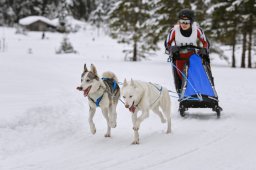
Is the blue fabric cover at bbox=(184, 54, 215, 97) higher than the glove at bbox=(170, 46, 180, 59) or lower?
lower

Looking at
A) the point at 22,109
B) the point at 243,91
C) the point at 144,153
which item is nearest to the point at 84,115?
the point at 22,109

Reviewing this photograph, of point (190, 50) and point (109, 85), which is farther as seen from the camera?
point (190, 50)

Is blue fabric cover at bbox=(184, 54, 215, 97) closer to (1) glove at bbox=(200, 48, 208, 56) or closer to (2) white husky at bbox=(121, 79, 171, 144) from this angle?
(1) glove at bbox=(200, 48, 208, 56)

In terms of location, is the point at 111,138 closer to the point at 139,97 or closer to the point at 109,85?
the point at 109,85

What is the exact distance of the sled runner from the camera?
8.66 metres

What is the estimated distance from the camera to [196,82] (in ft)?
29.1

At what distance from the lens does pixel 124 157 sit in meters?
5.82

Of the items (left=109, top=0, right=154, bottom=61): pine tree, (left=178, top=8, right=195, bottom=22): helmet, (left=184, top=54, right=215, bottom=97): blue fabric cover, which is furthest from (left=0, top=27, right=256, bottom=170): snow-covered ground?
(left=109, top=0, right=154, bottom=61): pine tree

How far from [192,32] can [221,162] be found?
14.2ft

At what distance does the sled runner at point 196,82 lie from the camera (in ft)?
28.4

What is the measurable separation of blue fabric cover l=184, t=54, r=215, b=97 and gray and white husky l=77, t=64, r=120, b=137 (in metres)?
1.85

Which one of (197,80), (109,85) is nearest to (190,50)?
(197,80)

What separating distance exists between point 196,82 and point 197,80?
Answer: 1.8 inches

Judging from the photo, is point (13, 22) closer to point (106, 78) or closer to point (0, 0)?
point (0, 0)
